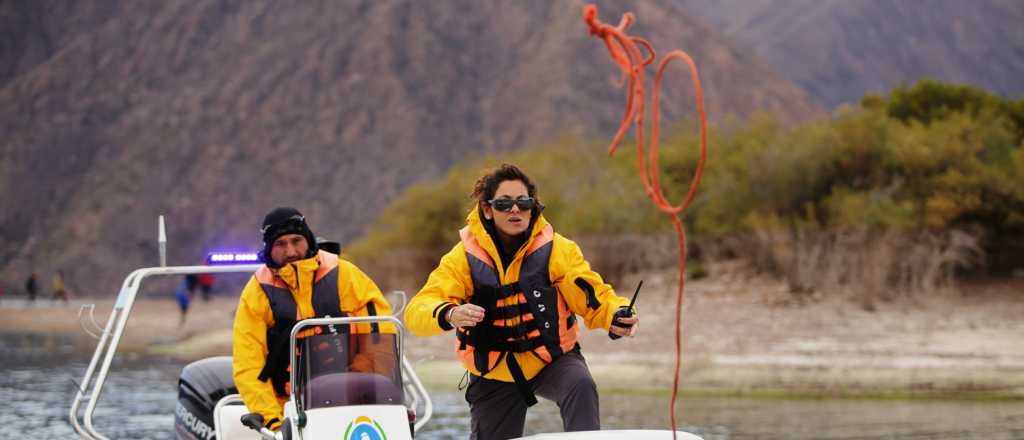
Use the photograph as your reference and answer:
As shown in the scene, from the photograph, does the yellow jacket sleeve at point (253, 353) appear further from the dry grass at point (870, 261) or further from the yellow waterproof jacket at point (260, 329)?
the dry grass at point (870, 261)

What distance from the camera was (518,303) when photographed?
18.9 feet

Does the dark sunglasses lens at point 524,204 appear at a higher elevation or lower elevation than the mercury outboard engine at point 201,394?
higher

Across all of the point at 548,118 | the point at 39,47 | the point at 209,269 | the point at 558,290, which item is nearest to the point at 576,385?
the point at 558,290

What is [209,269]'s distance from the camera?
7.65 meters

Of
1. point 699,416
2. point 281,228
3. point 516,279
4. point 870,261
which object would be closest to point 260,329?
point 281,228

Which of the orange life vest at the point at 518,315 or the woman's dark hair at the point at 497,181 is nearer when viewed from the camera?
the orange life vest at the point at 518,315

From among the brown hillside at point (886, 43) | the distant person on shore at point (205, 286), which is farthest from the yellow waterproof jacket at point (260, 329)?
the brown hillside at point (886, 43)

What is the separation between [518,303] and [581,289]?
10.6 inches

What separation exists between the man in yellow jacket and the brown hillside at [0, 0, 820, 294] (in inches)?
2028

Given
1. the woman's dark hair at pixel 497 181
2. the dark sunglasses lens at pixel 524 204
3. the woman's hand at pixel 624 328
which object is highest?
the woman's dark hair at pixel 497 181

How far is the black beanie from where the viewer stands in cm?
642

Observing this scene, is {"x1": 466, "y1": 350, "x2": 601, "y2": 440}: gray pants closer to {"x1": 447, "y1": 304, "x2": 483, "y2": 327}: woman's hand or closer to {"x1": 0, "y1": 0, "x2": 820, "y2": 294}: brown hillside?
{"x1": 447, "y1": 304, "x2": 483, "y2": 327}: woman's hand

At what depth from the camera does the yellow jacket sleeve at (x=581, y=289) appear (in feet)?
18.9

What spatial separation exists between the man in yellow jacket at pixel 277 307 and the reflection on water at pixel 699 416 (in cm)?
847
